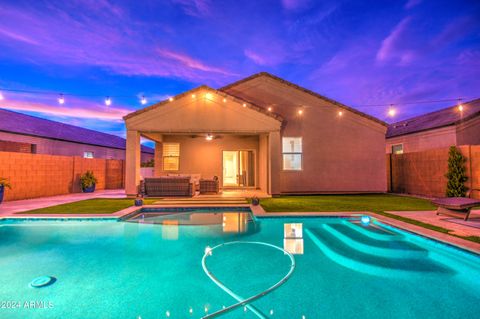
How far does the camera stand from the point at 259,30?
1266 cm

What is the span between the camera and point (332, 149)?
38.3ft

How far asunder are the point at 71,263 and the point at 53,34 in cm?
1072

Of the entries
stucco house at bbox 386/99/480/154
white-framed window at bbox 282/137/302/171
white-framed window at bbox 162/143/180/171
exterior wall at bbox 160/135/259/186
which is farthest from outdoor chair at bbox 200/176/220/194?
stucco house at bbox 386/99/480/154

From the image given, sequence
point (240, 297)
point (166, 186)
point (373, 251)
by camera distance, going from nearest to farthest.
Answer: point (240, 297)
point (373, 251)
point (166, 186)

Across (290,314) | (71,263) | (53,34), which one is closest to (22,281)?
(71,263)

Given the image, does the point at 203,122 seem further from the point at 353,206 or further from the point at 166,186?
the point at 353,206

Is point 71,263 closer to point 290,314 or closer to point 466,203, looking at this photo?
point 290,314

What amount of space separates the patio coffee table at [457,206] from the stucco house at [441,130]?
7.04 meters

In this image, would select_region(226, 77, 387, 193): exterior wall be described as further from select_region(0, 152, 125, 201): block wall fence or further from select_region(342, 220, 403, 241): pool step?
select_region(0, 152, 125, 201): block wall fence

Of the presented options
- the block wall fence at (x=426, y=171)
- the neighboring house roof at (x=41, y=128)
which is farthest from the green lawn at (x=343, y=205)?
the neighboring house roof at (x=41, y=128)

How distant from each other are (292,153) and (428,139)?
9.00 metres

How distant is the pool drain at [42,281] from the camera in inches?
119

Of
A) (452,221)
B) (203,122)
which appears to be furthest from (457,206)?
(203,122)

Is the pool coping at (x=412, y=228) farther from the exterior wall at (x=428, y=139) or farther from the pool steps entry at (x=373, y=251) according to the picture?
the exterior wall at (x=428, y=139)
